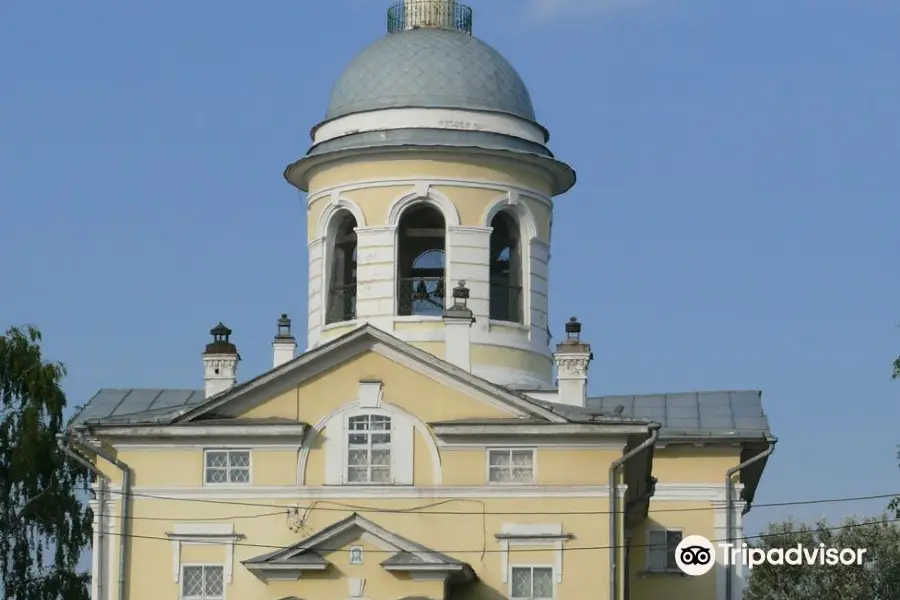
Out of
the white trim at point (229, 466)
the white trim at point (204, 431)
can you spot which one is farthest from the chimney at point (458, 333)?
the white trim at point (229, 466)

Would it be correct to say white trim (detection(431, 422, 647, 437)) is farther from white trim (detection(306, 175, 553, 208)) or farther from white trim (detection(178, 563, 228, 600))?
white trim (detection(306, 175, 553, 208))

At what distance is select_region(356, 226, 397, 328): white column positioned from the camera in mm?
39062

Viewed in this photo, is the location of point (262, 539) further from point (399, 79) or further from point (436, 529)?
point (399, 79)

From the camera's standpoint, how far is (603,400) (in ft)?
138

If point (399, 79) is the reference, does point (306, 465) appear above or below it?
below

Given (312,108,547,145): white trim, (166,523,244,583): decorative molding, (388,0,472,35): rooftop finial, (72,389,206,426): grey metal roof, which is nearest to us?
(166,523,244,583): decorative molding

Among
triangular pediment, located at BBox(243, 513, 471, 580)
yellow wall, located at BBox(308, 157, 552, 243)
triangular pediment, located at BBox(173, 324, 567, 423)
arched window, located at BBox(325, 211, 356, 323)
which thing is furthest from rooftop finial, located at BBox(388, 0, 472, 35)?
triangular pediment, located at BBox(243, 513, 471, 580)

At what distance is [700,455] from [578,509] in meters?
5.71

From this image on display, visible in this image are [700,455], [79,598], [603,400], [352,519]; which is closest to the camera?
[352,519]

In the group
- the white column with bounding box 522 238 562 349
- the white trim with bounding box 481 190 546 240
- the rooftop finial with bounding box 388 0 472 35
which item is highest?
the rooftop finial with bounding box 388 0 472 35

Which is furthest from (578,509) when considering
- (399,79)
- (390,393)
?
(399,79)

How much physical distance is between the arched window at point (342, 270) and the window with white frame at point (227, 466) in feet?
18.9

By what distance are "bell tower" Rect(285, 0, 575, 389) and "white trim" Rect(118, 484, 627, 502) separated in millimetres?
4590

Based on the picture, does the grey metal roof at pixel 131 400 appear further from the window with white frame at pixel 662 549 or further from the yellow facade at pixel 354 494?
the window with white frame at pixel 662 549
